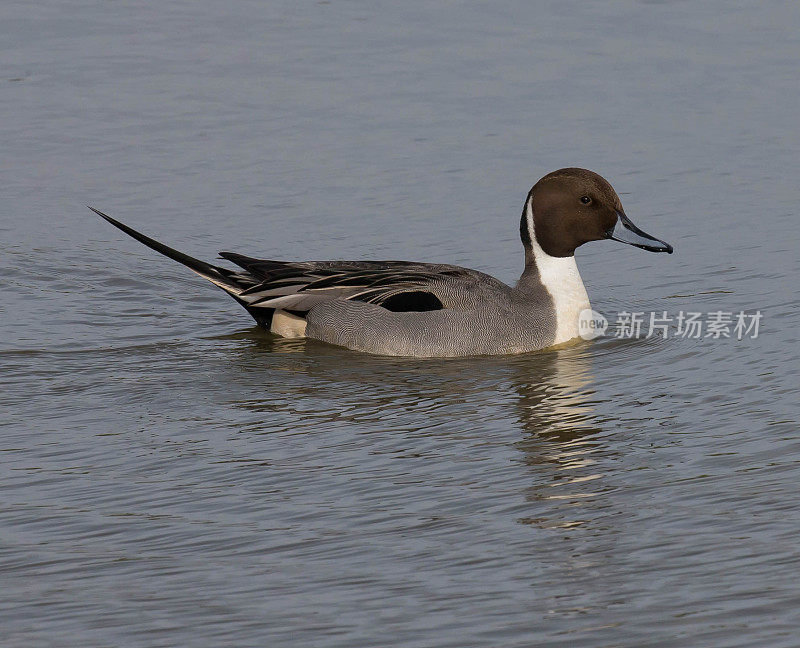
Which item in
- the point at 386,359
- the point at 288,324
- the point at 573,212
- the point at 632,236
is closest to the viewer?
the point at 386,359

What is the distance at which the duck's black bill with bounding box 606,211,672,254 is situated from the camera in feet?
30.5

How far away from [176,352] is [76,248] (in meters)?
2.25

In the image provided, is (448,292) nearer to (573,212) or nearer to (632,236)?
(573,212)

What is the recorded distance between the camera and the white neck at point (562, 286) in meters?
9.38

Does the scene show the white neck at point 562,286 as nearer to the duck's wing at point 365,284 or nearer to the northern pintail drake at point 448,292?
the northern pintail drake at point 448,292

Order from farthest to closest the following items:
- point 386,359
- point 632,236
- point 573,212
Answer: point 573,212 → point 632,236 → point 386,359

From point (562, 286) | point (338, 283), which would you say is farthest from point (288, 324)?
point (562, 286)

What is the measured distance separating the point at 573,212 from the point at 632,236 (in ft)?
1.39

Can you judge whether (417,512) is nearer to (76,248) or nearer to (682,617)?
(682,617)

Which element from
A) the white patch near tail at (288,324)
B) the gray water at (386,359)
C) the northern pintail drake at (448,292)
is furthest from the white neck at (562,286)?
the white patch near tail at (288,324)

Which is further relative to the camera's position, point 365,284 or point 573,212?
point 573,212

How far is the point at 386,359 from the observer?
9188 mm

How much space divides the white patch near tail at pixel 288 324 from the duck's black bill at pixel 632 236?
6.88ft

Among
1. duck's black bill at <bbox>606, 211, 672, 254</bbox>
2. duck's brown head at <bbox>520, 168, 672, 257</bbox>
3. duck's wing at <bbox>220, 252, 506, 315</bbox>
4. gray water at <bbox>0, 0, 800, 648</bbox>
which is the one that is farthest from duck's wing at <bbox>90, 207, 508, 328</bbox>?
duck's black bill at <bbox>606, 211, 672, 254</bbox>
